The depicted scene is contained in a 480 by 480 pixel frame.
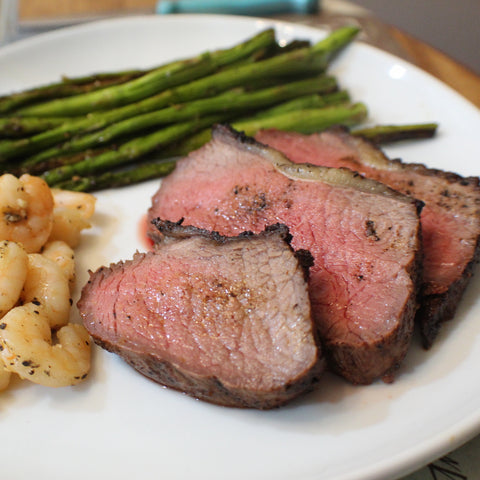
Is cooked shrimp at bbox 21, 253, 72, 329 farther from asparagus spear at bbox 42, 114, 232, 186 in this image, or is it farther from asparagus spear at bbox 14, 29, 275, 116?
asparagus spear at bbox 14, 29, 275, 116

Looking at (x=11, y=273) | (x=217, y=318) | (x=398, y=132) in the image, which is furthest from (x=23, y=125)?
(x=398, y=132)

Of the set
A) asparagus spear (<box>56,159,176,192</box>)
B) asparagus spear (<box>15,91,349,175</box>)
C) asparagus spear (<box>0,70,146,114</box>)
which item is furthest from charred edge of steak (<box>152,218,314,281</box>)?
asparagus spear (<box>0,70,146,114</box>)

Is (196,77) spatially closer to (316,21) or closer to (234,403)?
(316,21)

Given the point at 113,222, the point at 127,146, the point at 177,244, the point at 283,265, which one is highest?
the point at 283,265

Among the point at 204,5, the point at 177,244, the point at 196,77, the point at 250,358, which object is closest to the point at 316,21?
the point at 204,5

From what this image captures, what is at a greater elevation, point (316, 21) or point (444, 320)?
point (316, 21)

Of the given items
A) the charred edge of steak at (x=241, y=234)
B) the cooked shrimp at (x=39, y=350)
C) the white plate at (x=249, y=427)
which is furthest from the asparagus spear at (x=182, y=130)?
the white plate at (x=249, y=427)
